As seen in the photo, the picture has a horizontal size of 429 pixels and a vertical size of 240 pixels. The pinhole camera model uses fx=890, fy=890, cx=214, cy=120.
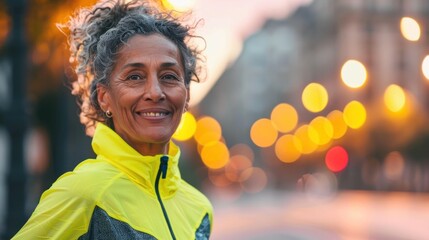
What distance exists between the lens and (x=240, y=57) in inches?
6206

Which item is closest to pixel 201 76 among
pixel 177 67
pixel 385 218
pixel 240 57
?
pixel 177 67

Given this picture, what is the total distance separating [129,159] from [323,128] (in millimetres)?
72498

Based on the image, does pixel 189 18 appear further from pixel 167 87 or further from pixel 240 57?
pixel 240 57

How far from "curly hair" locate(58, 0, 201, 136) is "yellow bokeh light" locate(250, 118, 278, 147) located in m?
125

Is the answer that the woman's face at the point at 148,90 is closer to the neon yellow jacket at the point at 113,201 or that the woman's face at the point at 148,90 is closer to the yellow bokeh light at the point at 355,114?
the neon yellow jacket at the point at 113,201

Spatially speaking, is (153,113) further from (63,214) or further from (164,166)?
(63,214)

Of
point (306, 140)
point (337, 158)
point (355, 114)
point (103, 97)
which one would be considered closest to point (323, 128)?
point (337, 158)

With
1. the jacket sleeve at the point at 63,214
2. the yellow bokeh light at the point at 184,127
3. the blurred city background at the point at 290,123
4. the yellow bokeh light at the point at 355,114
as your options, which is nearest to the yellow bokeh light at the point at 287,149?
the blurred city background at the point at 290,123

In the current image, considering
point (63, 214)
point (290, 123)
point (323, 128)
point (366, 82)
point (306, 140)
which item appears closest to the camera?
point (63, 214)

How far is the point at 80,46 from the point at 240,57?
155364mm

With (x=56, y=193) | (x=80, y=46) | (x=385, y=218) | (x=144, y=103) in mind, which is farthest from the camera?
(x=385, y=218)

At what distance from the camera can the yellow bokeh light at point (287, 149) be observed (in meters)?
109

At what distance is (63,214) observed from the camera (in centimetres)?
223

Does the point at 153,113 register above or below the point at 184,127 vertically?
above
